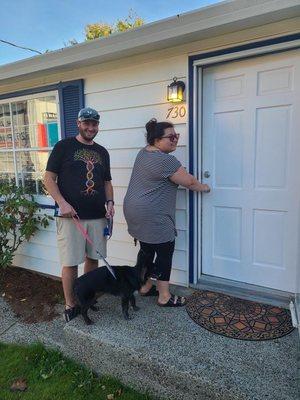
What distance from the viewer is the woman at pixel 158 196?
2.46 metres

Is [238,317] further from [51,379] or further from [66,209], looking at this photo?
[66,209]

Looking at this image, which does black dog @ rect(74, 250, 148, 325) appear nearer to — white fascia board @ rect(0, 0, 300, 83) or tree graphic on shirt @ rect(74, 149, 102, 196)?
tree graphic on shirt @ rect(74, 149, 102, 196)

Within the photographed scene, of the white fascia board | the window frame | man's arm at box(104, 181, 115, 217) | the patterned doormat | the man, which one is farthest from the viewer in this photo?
the window frame

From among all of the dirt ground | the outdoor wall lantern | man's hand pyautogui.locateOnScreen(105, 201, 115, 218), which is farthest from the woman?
the dirt ground

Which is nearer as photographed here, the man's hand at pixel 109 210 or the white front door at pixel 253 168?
the white front door at pixel 253 168

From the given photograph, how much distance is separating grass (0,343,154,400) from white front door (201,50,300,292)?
4.60 ft

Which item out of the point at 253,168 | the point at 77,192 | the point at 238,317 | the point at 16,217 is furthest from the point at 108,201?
the point at 16,217

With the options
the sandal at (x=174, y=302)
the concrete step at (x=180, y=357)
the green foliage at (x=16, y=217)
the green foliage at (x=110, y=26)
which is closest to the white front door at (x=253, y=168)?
the sandal at (x=174, y=302)

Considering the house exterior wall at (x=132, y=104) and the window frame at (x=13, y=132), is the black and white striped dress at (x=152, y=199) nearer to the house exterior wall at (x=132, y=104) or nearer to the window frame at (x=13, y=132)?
the house exterior wall at (x=132, y=104)

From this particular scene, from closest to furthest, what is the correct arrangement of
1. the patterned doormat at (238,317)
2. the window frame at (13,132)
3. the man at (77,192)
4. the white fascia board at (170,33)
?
the white fascia board at (170,33) → the patterned doormat at (238,317) → the man at (77,192) → the window frame at (13,132)

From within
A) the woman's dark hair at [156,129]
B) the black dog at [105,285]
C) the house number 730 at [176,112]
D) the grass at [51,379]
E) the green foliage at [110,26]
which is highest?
the green foliage at [110,26]

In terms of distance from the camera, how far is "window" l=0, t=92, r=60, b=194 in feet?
12.7

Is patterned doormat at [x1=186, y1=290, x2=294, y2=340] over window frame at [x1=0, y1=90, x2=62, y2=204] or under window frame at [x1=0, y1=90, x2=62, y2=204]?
under

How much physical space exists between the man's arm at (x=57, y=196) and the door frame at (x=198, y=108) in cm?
110
